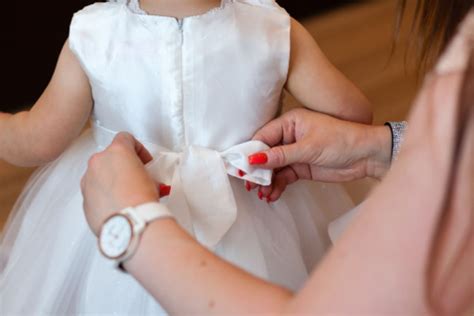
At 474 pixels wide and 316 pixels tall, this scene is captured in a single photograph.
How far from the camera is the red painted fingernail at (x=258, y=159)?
98 cm

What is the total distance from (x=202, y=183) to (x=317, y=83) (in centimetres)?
21

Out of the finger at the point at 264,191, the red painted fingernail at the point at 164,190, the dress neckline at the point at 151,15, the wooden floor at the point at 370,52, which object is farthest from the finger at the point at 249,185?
the wooden floor at the point at 370,52

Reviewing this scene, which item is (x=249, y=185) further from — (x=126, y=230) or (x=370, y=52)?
(x=370, y=52)

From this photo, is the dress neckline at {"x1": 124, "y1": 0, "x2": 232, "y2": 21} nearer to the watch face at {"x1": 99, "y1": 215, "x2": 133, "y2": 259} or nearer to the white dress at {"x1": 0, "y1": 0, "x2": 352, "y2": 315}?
the white dress at {"x1": 0, "y1": 0, "x2": 352, "y2": 315}

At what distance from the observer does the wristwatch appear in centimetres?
76

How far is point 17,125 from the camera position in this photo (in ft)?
3.35

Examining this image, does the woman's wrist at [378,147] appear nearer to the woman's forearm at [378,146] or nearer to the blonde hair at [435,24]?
the woman's forearm at [378,146]

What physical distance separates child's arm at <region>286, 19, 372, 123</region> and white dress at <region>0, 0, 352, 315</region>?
0.09 ft

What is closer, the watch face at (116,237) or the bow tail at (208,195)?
the watch face at (116,237)

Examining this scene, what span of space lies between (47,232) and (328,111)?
44 centimetres

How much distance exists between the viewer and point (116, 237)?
0.76 meters

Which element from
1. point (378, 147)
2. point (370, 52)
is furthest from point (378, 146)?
point (370, 52)

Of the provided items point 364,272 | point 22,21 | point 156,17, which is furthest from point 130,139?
point 22,21

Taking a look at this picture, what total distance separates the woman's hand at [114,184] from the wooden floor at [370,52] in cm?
137
